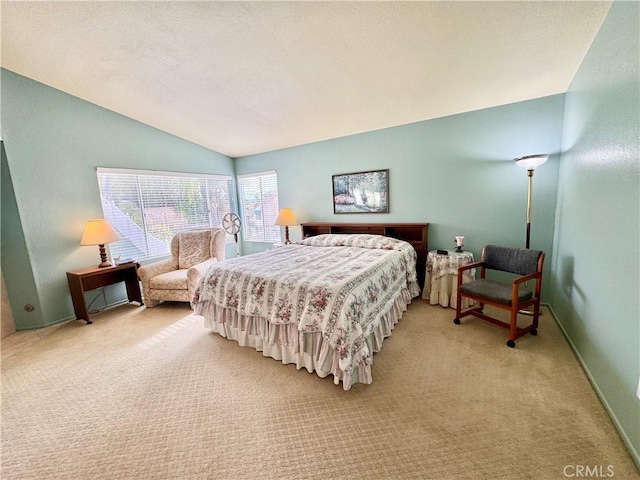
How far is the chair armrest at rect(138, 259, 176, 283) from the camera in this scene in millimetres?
3534

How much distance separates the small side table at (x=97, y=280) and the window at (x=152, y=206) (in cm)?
40

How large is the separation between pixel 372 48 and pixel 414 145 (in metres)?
1.65

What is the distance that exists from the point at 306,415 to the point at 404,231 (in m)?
2.80

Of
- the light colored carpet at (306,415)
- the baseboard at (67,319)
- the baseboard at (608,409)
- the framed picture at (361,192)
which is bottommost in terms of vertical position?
the light colored carpet at (306,415)

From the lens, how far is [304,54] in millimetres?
2342

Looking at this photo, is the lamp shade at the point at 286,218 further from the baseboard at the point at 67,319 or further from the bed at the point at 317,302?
the baseboard at the point at 67,319

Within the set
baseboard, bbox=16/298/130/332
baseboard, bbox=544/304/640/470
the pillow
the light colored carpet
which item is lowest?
the light colored carpet

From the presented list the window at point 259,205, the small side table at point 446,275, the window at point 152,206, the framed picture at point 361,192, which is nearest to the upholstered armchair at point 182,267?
the window at point 152,206

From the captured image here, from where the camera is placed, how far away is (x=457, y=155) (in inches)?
130

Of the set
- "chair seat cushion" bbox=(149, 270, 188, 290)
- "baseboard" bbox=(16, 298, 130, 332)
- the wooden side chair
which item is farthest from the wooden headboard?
"baseboard" bbox=(16, 298, 130, 332)

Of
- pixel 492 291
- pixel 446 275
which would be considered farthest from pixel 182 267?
pixel 492 291

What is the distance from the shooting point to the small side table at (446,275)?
10.1 ft

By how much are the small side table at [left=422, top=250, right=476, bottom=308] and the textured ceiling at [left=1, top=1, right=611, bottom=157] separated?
1795 mm

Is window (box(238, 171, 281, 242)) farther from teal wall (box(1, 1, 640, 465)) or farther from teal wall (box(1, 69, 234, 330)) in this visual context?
teal wall (box(1, 69, 234, 330))
